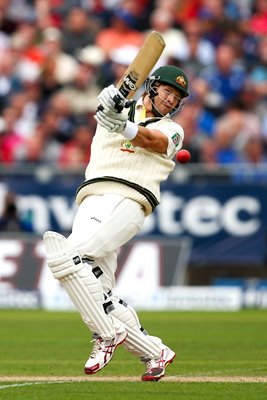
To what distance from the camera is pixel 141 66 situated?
22.9ft

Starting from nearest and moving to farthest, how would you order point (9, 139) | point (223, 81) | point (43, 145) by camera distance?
point (43, 145) → point (9, 139) → point (223, 81)

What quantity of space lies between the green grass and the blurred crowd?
8.23 ft

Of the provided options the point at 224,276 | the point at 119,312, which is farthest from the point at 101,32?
the point at 119,312

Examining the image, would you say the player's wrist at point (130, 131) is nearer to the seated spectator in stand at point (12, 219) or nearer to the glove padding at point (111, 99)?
the glove padding at point (111, 99)

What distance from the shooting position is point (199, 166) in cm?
1597

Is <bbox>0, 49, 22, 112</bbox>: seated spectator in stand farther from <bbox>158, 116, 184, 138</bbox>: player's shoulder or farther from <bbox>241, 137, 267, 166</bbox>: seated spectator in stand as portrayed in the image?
<bbox>158, 116, 184, 138</bbox>: player's shoulder

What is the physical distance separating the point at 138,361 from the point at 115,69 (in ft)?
28.6

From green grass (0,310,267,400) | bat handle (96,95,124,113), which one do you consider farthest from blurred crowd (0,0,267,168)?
bat handle (96,95,124,113)

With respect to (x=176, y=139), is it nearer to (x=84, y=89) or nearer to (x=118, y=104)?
(x=118, y=104)

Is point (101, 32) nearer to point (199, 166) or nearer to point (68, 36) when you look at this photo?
point (68, 36)

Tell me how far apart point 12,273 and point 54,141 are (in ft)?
7.08

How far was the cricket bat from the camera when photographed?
269 inches

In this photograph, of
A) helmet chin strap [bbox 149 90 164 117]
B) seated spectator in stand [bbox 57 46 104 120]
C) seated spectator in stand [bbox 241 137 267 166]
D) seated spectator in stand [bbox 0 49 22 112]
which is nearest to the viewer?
helmet chin strap [bbox 149 90 164 117]

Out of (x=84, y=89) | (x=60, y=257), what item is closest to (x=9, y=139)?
(x=84, y=89)
